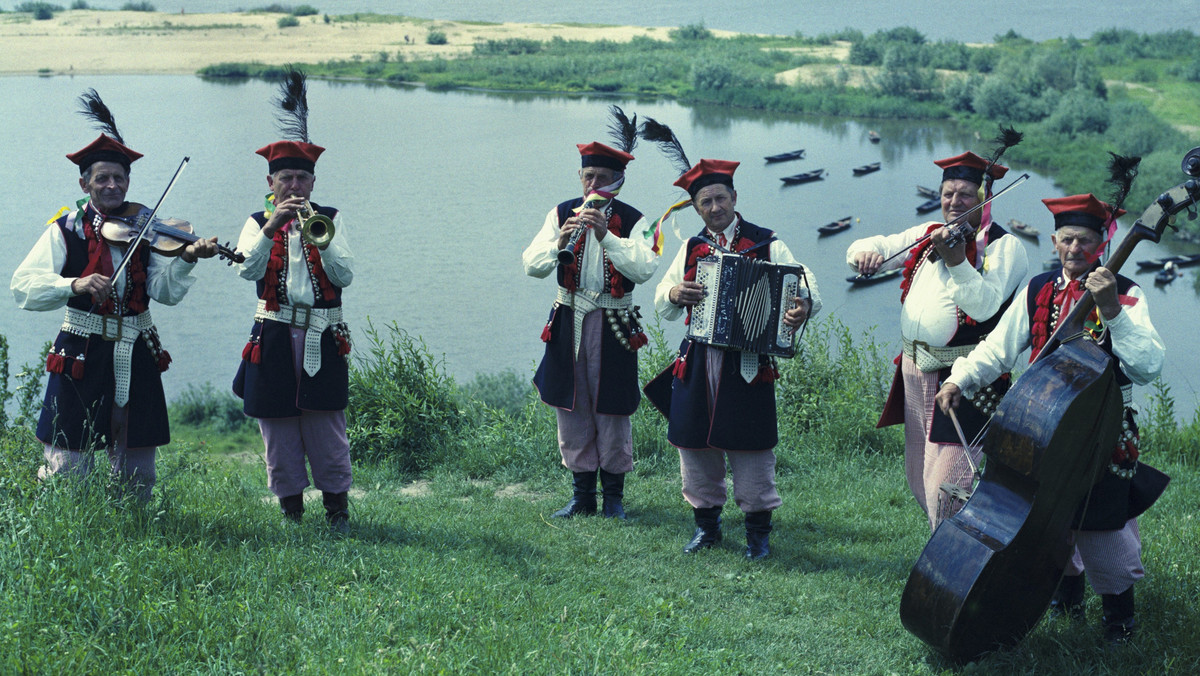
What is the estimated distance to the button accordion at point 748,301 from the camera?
4602 mm

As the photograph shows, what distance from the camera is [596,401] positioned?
5371 millimetres

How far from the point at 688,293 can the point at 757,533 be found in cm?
127

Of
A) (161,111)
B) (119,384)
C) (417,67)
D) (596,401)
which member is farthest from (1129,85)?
(119,384)

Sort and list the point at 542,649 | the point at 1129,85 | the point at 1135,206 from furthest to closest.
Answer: the point at 1129,85 < the point at 1135,206 < the point at 542,649

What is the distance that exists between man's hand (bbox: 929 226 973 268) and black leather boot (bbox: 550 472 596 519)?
2351 millimetres

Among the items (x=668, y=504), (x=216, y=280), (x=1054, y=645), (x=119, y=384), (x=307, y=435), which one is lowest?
(x=216, y=280)

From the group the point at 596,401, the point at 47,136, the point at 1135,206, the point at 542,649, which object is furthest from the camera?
the point at 47,136

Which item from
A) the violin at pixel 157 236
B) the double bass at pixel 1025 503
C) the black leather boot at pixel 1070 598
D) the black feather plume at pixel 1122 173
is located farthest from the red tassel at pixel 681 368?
the violin at pixel 157 236

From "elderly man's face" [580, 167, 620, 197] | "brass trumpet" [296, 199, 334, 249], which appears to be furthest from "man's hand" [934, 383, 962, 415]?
"brass trumpet" [296, 199, 334, 249]

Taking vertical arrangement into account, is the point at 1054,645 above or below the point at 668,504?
above

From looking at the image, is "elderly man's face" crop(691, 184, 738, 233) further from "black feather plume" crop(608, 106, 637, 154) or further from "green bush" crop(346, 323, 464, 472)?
"green bush" crop(346, 323, 464, 472)

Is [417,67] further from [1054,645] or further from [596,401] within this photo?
[1054,645]

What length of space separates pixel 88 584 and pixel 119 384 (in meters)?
1.29

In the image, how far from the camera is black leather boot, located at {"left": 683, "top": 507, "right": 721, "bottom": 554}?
498cm
